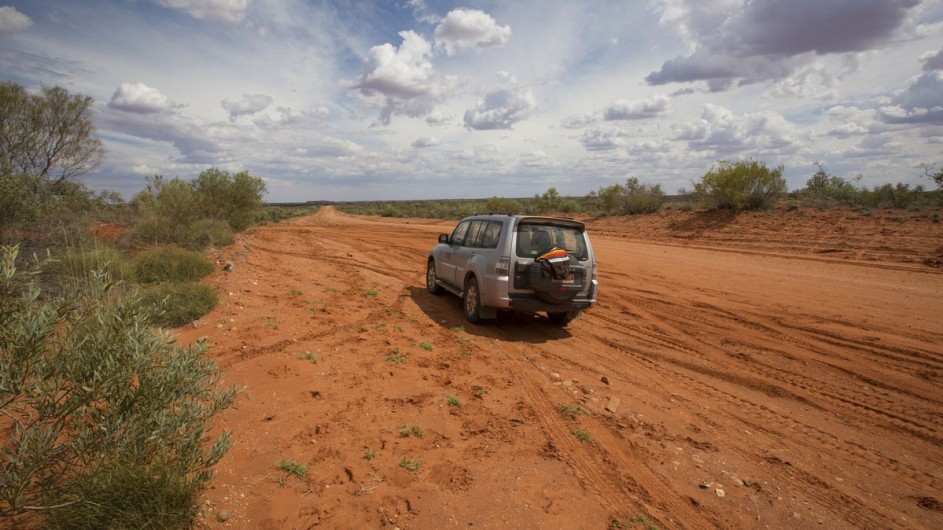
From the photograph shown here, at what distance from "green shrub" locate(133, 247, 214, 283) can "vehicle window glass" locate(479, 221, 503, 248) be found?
5551mm

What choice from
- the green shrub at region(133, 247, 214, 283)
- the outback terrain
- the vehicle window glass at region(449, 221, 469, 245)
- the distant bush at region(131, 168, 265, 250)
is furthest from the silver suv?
the distant bush at region(131, 168, 265, 250)

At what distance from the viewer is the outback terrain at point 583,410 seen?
10.7ft

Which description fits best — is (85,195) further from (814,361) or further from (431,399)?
(814,361)

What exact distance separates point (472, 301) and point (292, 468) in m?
4.57

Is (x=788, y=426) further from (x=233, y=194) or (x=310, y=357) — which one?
(x=233, y=194)

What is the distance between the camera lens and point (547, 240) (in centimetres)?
705

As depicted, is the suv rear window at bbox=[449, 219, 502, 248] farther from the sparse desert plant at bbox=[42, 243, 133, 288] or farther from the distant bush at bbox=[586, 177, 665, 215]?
the distant bush at bbox=[586, 177, 665, 215]

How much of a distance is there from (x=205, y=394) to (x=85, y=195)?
42.6 ft

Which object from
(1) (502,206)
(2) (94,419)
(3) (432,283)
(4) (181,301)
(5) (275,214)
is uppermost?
(1) (502,206)

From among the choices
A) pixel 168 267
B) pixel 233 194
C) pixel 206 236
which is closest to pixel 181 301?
pixel 168 267

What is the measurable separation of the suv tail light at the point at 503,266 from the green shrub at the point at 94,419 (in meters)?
4.58

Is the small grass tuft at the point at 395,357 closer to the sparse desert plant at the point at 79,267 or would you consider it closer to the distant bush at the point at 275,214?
the sparse desert plant at the point at 79,267

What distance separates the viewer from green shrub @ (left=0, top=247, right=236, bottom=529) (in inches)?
89.1

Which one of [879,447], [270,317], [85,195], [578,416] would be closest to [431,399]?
[578,416]
